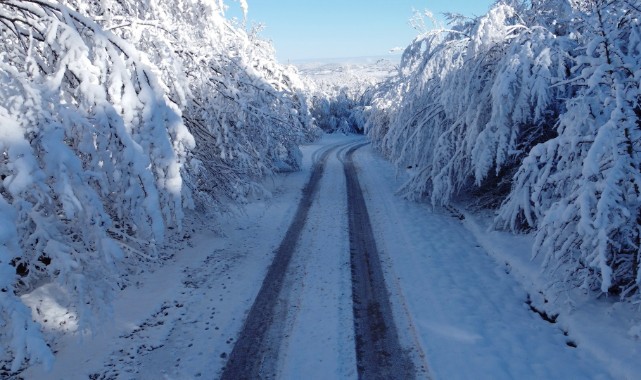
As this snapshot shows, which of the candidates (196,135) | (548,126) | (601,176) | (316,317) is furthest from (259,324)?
(548,126)

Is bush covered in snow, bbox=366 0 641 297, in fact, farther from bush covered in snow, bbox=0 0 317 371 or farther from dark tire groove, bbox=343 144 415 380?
bush covered in snow, bbox=0 0 317 371

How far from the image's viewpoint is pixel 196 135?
9.67m

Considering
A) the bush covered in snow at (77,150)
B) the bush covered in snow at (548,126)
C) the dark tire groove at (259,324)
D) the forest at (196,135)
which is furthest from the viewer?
the bush covered in snow at (548,126)

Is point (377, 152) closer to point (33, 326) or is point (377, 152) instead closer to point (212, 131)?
point (212, 131)

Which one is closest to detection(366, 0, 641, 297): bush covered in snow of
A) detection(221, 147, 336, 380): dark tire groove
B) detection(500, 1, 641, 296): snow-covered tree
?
detection(500, 1, 641, 296): snow-covered tree

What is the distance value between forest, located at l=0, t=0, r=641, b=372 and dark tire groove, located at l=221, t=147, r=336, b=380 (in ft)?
6.35

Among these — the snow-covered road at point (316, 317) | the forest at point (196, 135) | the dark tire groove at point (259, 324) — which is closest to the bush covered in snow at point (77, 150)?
the forest at point (196, 135)

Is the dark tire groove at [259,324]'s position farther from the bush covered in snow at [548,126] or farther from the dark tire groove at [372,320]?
the bush covered in snow at [548,126]

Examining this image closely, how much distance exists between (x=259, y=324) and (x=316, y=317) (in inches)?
37.2

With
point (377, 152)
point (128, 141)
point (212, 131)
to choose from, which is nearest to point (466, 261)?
point (212, 131)

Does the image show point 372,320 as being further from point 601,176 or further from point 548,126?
point 548,126

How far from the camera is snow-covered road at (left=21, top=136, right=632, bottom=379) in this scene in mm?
5457

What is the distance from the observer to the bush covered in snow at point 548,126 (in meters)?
5.74

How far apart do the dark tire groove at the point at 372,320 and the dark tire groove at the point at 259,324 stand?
1.36m
